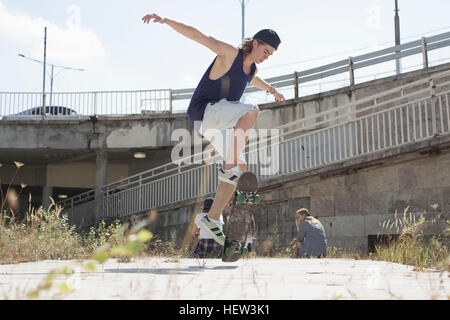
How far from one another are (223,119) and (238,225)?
0.94m

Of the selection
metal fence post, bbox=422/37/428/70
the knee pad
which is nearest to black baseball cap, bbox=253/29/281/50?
the knee pad

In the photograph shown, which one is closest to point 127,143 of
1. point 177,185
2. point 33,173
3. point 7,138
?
point 7,138

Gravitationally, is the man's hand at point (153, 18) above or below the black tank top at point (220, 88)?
above

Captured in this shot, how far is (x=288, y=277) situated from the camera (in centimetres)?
316

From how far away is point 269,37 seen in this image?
16.1 ft

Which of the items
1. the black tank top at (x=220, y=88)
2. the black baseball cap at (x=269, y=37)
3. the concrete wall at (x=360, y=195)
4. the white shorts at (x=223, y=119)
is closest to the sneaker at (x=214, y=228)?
the white shorts at (x=223, y=119)

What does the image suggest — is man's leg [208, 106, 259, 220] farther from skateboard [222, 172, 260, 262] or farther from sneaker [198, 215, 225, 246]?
skateboard [222, 172, 260, 262]

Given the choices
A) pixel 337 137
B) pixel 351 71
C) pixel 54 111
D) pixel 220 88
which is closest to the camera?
pixel 220 88

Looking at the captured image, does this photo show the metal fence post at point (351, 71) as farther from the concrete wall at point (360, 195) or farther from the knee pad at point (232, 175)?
the knee pad at point (232, 175)

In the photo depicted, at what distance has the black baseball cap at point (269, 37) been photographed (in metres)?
4.89

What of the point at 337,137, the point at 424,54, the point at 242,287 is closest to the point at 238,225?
the point at 242,287

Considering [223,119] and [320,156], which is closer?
[223,119]

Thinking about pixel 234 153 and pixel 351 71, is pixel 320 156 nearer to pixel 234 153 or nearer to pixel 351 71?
pixel 351 71

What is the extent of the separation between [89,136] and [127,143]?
1677 mm
